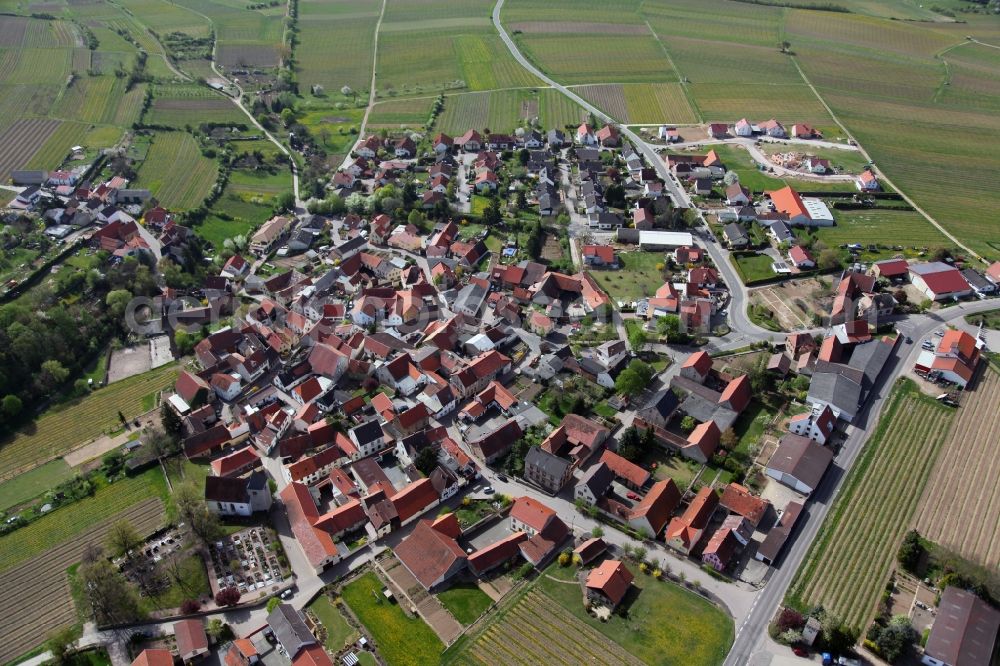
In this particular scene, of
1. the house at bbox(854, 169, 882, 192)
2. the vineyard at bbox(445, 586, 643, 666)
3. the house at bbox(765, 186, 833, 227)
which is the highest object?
the house at bbox(854, 169, 882, 192)

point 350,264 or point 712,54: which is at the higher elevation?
point 712,54

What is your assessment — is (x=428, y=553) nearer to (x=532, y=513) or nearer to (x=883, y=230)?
(x=532, y=513)

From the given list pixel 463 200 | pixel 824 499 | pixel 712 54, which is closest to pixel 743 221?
pixel 463 200

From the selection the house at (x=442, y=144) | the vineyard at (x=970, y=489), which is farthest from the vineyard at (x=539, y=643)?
the house at (x=442, y=144)

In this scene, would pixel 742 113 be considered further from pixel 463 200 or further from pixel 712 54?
pixel 463 200

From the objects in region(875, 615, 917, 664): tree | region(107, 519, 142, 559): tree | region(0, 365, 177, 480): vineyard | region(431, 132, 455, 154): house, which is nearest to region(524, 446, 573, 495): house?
region(875, 615, 917, 664): tree

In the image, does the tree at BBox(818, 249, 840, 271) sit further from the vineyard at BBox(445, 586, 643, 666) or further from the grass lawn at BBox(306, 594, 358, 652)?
the grass lawn at BBox(306, 594, 358, 652)
